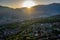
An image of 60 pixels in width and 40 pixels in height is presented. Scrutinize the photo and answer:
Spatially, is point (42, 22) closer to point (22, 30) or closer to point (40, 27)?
point (40, 27)

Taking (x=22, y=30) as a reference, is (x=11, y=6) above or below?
above

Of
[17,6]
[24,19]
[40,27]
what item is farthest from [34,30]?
[17,6]

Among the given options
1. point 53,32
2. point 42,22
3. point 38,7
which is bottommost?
point 53,32

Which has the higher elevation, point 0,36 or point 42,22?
point 42,22

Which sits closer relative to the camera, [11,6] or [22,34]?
[22,34]

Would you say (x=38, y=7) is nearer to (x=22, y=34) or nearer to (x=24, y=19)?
(x=24, y=19)

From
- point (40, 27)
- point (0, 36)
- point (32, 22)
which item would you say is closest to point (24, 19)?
point (32, 22)
